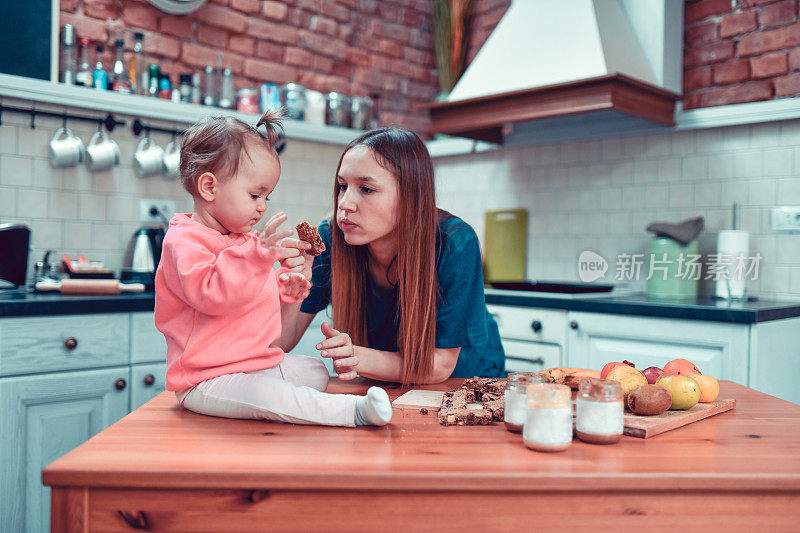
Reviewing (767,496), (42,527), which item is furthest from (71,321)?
(767,496)

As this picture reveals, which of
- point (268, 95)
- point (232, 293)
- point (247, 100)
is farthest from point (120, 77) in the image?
point (232, 293)

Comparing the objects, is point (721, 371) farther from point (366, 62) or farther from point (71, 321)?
point (366, 62)

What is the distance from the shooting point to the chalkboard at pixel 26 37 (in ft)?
8.75

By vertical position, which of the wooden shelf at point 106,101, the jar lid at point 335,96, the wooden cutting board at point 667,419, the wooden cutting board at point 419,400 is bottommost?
the wooden cutting board at point 419,400

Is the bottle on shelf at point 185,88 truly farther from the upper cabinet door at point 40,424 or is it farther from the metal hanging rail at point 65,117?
the upper cabinet door at point 40,424

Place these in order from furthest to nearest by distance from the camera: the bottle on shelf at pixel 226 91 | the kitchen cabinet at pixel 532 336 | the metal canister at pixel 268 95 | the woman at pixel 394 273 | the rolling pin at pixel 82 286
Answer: the metal canister at pixel 268 95, the bottle on shelf at pixel 226 91, the kitchen cabinet at pixel 532 336, the rolling pin at pixel 82 286, the woman at pixel 394 273

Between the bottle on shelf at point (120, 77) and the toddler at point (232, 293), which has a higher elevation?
the bottle on shelf at point (120, 77)

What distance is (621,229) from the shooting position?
3.30 m

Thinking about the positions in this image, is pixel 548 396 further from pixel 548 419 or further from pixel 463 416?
pixel 463 416

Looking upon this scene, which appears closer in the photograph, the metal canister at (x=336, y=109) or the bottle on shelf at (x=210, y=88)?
the bottle on shelf at (x=210, y=88)

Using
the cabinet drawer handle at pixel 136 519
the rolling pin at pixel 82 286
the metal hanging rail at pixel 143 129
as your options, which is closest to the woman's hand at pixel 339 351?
the cabinet drawer handle at pixel 136 519

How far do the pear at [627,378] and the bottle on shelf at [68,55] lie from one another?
2652 mm

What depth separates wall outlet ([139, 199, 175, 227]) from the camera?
3049 mm

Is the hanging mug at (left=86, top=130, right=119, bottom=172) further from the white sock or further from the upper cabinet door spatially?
the white sock
